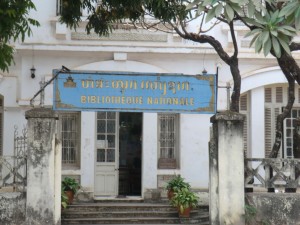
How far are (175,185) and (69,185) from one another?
2280 millimetres

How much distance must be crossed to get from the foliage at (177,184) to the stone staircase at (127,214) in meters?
0.42

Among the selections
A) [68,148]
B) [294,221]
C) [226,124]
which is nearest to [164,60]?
[68,148]

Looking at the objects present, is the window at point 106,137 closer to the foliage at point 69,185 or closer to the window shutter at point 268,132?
the foliage at point 69,185

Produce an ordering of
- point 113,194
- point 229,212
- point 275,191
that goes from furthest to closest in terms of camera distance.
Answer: point 113,194 → point 275,191 → point 229,212

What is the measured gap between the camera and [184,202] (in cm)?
1157

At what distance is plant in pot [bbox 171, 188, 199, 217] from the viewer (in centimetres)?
1157

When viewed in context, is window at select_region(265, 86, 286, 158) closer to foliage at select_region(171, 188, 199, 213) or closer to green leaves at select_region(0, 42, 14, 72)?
foliage at select_region(171, 188, 199, 213)

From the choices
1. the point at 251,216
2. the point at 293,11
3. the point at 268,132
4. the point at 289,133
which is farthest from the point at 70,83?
the point at 289,133

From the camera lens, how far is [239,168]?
1009 centimetres

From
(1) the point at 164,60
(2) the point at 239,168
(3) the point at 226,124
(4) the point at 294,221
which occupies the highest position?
(1) the point at 164,60

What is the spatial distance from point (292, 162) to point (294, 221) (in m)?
A: 1.05

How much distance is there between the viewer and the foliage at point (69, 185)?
12281 mm

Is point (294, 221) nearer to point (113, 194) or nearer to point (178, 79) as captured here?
point (178, 79)

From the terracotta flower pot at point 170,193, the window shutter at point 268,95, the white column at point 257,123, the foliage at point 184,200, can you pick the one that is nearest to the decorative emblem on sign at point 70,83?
the foliage at point 184,200
